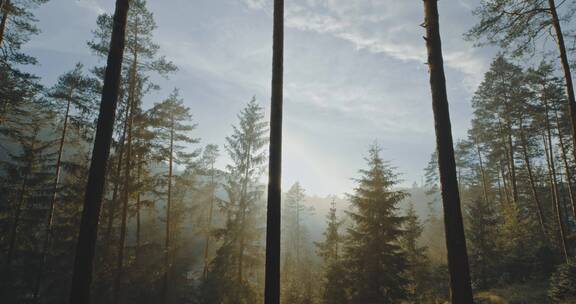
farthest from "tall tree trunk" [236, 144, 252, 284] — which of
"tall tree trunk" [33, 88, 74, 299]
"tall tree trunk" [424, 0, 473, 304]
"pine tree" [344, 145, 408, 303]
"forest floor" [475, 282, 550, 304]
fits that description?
"tall tree trunk" [424, 0, 473, 304]

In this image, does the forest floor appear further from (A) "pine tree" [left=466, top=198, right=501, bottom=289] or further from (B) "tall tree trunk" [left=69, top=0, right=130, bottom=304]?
(B) "tall tree trunk" [left=69, top=0, right=130, bottom=304]

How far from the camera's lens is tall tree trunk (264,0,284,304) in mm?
5734

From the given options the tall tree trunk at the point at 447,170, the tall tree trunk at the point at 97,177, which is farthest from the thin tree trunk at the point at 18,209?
the tall tree trunk at the point at 447,170

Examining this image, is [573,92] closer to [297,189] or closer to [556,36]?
[556,36]

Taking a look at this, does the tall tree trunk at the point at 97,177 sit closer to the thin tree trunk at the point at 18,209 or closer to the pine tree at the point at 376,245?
the pine tree at the point at 376,245

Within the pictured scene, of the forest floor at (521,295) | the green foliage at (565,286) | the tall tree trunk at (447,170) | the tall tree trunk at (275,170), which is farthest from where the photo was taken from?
the forest floor at (521,295)

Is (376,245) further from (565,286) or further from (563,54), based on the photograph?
(563,54)

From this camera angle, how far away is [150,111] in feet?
56.7

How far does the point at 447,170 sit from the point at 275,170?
350 cm

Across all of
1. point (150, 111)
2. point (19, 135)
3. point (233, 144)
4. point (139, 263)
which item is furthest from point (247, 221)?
point (19, 135)

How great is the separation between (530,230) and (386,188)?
1425 cm

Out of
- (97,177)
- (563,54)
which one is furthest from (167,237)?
(563,54)

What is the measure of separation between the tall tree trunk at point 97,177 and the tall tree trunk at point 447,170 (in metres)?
7.15

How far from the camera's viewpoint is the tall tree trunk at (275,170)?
5.73 meters
